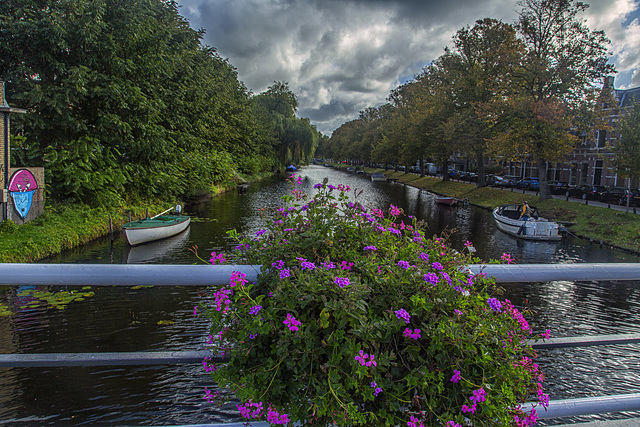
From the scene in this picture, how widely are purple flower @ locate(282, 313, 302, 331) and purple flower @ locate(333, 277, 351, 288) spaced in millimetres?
187

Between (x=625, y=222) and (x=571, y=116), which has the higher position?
(x=571, y=116)

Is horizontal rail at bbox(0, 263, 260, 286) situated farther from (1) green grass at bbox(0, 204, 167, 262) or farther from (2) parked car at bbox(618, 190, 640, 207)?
(2) parked car at bbox(618, 190, 640, 207)

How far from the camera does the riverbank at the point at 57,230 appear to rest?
13.1 metres

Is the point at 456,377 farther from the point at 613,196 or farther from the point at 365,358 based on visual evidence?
the point at 613,196

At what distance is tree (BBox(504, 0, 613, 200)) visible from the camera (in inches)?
1085

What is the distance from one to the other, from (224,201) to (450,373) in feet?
110

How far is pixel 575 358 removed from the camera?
8.22m

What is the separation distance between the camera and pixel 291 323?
1.36 metres

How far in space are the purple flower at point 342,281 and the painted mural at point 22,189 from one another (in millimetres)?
16588

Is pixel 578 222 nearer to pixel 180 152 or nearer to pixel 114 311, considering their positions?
pixel 180 152

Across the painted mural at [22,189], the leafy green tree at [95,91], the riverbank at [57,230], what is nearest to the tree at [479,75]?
the leafy green tree at [95,91]

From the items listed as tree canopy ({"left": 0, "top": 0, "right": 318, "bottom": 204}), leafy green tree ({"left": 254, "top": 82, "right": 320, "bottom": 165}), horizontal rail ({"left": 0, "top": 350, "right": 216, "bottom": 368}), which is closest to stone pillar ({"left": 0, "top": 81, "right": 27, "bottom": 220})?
Result: tree canopy ({"left": 0, "top": 0, "right": 318, "bottom": 204})

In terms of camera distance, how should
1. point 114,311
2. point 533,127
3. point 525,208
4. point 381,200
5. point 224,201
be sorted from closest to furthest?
point 114,311
point 525,208
point 533,127
point 224,201
point 381,200

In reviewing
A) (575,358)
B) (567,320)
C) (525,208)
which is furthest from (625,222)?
(575,358)
